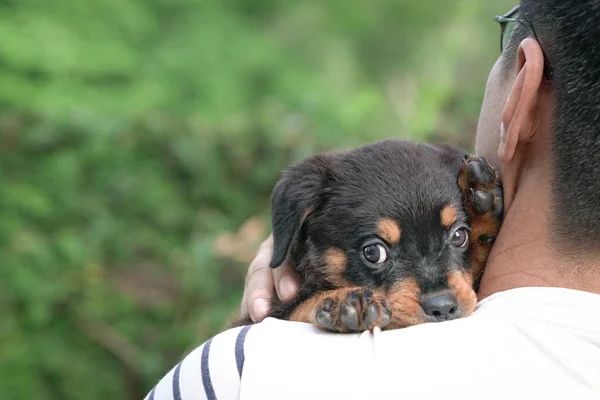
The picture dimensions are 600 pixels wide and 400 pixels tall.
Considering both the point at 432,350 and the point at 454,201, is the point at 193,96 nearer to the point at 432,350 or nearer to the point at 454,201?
the point at 454,201

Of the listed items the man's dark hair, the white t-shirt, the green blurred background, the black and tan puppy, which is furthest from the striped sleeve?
the green blurred background

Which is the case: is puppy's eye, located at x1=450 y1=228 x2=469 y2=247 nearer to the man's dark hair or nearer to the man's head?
the man's head

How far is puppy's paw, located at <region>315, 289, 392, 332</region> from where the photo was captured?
95.0 inches

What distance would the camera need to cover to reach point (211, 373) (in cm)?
207

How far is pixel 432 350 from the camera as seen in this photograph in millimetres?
1975

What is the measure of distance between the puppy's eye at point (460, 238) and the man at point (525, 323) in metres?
0.42

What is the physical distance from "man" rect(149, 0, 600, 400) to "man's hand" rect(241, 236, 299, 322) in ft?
2.60

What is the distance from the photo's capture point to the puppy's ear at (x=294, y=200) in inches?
117

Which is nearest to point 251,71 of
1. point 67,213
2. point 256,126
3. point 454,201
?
point 256,126

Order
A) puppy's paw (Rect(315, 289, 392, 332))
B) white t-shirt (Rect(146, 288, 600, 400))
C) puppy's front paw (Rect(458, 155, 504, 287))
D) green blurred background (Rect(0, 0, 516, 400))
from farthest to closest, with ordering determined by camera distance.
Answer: green blurred background (Rect(0, 0, 516, 400))
puppy's front paw (Rect(458, 155, 504, 287))
puppy's paw (Rect(315, 289, 392, 332))
white t-shirt (Rect(146, 288, 600, 400))

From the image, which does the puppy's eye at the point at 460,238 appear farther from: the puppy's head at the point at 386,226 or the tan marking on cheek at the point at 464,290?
the tan marking on cheek at the point at 464,290

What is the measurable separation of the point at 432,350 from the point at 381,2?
1235cm

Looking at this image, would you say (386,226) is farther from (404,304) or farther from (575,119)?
(575,119)

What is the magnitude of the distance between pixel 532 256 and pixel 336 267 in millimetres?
829
